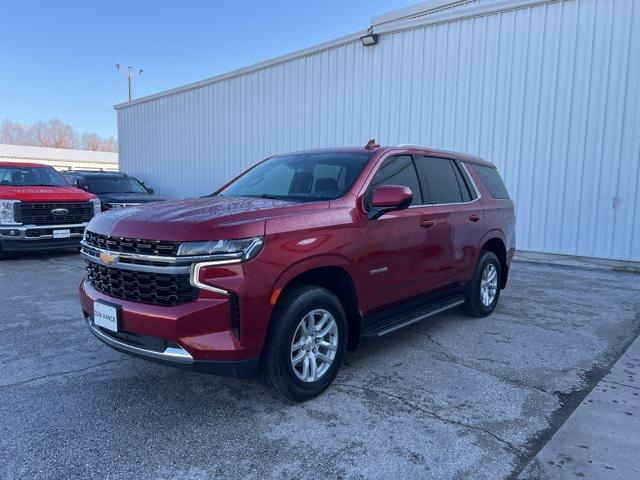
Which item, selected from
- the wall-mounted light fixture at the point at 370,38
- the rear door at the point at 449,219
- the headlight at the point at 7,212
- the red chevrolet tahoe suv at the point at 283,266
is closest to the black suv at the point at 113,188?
the headlight at the point at 7,212

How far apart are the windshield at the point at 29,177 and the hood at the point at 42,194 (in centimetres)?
43

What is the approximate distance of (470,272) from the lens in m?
5.20

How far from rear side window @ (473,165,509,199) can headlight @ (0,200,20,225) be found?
795cm

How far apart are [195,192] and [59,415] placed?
1569 centimetres

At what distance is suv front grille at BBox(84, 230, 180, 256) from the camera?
289 cm

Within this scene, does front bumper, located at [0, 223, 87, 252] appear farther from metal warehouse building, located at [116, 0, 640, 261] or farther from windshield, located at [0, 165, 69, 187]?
metal warehouse building, located at [116, 0, 640, 261]

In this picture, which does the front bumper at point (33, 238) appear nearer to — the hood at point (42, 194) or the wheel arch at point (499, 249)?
the hood at point (42, 194)

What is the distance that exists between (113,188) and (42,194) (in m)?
3.29

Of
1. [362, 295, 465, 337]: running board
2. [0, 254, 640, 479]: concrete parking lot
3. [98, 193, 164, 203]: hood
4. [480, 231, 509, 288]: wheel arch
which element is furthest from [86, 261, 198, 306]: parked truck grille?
[98, 193, 164, 203]: hood

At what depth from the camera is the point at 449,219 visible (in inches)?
185

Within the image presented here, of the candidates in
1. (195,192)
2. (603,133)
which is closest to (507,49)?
(603,133)

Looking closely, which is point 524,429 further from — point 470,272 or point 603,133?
point 603,133

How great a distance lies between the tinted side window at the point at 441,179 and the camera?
4648 millimetres

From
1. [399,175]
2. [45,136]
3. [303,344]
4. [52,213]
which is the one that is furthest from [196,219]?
[45,136]
